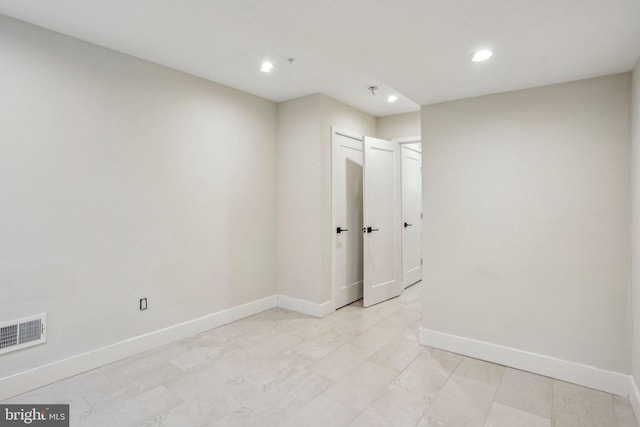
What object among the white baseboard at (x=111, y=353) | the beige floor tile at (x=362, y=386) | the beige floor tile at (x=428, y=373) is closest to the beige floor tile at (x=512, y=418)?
the beige floor tile at (x=428, y=373)

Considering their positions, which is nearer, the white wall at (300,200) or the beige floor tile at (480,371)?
the beige floor tile at (480,371)

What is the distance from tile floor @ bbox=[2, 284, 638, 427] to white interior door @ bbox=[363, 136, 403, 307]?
1.16 m

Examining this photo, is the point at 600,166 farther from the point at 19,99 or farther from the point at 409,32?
the point at 19,99

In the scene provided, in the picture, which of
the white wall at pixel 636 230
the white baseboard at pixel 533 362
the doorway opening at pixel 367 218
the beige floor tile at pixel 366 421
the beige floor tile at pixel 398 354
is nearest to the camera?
the beige floor tile at pixel 366 421

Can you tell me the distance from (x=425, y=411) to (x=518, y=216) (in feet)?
5.43

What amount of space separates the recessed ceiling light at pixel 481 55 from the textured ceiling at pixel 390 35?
46 mm

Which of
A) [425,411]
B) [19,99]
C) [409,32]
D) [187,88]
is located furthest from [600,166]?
[19,99]

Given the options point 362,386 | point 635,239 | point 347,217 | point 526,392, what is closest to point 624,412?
point 526,392

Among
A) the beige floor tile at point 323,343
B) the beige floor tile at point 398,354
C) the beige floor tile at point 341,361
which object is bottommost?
the beige floor tile at point 398,354

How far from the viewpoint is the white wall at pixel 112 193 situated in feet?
7.64

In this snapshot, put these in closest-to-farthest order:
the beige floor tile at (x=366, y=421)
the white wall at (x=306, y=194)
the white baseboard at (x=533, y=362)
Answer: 1. the beige floor tile at (x=366, y=421)
2. the white baseboard at (x=533, y=362)
3. the white wall at (x=306, y=194)

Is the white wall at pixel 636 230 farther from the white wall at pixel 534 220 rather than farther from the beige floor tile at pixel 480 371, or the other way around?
the beige floor tile at pixel 480 371

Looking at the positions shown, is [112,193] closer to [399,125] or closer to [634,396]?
[399,125]

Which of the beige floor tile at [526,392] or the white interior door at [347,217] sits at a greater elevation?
the white interior door at [347,217]
